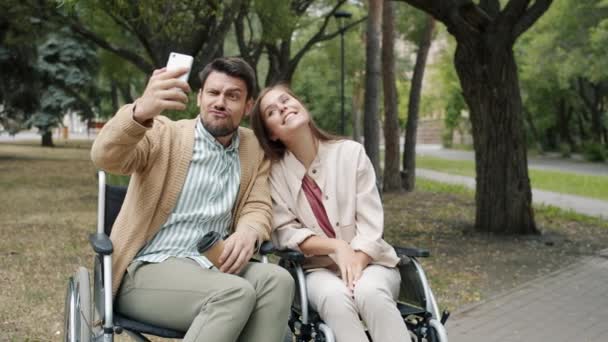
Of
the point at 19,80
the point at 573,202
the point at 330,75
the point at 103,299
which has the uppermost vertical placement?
the point at 330,75

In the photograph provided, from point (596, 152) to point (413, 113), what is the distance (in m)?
19.3

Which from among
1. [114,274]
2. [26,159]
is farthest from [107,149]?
[26,159]

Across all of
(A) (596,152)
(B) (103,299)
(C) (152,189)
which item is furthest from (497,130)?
(A) (596,152)

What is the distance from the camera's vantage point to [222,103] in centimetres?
352

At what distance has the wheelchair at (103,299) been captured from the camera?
319cm

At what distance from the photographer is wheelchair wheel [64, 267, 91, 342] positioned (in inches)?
131

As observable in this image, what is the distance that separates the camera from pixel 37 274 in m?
7.68

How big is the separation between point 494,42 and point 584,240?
9.49ft

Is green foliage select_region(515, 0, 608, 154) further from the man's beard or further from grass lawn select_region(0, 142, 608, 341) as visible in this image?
the man's beard

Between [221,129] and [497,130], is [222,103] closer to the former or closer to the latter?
[221,129]

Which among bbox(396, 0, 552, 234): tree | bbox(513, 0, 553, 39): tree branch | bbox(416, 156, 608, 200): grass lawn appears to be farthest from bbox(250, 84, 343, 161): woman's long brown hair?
bbox(416, 156, 608, 200): grass lawn

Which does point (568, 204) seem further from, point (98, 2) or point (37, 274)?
point (37, 274)

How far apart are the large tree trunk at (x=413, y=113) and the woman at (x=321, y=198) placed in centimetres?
1427

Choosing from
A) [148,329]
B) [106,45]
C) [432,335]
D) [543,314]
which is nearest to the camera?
[148,329]
